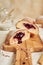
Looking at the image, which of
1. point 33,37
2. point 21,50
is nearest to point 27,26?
point 33,37

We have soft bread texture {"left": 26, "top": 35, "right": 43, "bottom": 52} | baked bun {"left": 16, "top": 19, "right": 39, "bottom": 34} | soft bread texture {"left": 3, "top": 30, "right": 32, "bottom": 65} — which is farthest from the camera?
baked bun {"left": 16, "top": 19, "right": 39, "bottom": 34}

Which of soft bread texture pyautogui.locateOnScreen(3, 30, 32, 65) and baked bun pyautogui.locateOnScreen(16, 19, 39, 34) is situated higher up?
baked bun pyautogui.locateOnScreen(16, 19, 39, 34)

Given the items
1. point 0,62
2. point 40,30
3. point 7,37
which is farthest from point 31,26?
point 0,62

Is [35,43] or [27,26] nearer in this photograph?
[35,43]

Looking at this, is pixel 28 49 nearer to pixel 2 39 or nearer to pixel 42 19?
pixel 2 39

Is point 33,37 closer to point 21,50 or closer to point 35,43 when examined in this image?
point 35,43

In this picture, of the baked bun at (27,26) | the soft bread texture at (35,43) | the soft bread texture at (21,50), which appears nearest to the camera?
the soft bread texture at (21,50)

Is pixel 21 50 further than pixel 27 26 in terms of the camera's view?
No

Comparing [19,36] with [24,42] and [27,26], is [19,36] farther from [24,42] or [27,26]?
[27,26]
